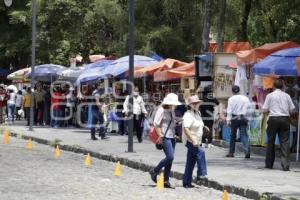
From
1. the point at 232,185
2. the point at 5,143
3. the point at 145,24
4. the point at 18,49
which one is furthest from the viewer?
the point at 18,49

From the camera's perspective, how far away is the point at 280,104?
54.6ft

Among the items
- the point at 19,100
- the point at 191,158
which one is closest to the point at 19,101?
the point at 19,100

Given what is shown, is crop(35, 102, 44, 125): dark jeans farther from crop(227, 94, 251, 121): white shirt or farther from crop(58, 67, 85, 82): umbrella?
crop(227, 94, 251, 121): white shirt

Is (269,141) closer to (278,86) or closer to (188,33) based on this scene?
(278,86)

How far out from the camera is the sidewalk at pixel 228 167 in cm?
1363

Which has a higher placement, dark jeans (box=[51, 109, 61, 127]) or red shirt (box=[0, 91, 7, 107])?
red shirt (box=[0, 91, 7, 107])

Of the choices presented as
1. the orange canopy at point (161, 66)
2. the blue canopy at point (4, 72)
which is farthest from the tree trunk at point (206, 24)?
the blue canopy at point (4, 72)

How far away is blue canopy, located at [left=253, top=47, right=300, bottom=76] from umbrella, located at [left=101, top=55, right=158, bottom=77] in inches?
398

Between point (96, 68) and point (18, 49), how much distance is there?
2151cm

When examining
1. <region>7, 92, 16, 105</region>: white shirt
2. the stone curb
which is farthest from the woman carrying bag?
<region>7, 92, 16, 105</region>: white shirt

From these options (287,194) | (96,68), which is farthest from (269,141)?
(96,68)

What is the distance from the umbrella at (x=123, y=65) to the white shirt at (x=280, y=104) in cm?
1273

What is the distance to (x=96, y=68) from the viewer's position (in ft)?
107

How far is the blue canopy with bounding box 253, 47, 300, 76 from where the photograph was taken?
1828cm
